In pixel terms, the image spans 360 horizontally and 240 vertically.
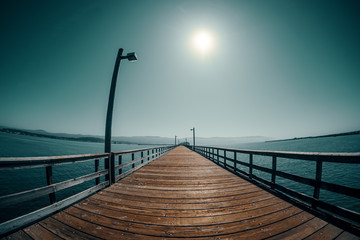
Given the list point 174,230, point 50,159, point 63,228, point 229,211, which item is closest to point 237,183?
point 229,211

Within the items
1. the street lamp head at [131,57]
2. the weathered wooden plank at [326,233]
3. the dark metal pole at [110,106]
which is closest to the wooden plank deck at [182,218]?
the weathered wooden plank at [326,233]

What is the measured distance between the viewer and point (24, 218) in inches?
89.3

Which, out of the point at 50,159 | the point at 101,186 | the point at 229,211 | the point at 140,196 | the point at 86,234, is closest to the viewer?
the point at 86,234

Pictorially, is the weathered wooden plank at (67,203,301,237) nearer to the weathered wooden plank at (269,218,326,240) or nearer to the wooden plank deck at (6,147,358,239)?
the wooden plank deck at (6,147,358,239)

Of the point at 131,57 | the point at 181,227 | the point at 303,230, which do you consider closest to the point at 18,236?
the point at 181,227

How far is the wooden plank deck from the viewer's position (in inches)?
88.8

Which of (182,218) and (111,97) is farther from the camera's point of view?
(111,97)

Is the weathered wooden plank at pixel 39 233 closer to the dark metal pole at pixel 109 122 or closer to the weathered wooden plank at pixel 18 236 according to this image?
the weathered wooden plank at pixel 18 236

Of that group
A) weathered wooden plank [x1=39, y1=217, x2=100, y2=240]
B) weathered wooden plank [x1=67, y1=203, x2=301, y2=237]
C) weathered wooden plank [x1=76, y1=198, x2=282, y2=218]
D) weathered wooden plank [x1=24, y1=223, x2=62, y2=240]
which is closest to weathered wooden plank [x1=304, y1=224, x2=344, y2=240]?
weathered wooden plank [x1=67, y1=203, x2=301, y2=237]

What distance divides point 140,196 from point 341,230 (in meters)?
4.07

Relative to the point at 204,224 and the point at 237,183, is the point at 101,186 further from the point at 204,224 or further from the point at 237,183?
the point at 237,183

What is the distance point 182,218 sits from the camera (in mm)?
2705

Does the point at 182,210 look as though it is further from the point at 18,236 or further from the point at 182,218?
the point at 18,236

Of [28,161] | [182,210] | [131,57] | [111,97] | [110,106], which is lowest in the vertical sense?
[182,210]
